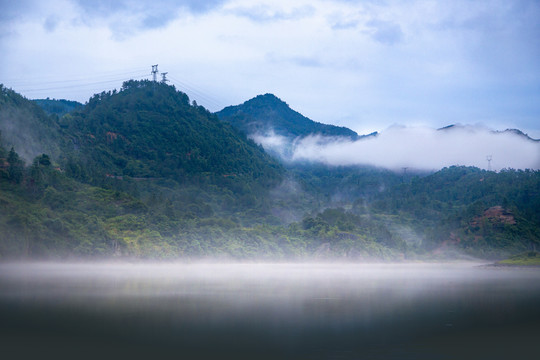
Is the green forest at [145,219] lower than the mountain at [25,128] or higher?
lower

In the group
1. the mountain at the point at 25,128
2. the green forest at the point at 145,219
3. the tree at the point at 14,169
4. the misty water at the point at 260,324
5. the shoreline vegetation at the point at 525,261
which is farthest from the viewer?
the mountain at the point at 25,128

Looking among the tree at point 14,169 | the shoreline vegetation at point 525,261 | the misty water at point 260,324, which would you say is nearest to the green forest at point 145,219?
the tree at point 14,169

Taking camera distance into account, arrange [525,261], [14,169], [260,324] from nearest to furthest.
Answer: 1. [260,324]
2. [14,169]
3. [525,261]

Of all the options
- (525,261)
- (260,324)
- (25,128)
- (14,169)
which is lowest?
(525,261)

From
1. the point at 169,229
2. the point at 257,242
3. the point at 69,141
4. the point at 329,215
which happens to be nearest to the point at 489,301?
the point at 169,229

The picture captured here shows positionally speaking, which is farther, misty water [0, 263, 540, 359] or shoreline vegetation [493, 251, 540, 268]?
shoreline vegetation [493, 251, 540, 268]

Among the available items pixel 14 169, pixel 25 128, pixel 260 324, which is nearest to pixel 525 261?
pixel 14 169

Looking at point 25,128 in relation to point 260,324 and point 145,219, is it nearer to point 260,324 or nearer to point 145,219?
point 145,219

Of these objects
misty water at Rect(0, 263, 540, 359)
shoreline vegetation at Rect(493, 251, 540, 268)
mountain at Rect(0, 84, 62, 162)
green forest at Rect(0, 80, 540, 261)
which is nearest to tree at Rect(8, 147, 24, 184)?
green forest at Rect(0, 80, 540, 261)

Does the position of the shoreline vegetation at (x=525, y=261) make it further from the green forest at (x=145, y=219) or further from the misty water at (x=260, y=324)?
the misty water at (x=260, y=324)

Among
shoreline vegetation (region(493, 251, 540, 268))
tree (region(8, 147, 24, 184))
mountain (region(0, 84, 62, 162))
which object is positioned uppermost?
mountain (region(0, 84, 62, 162))

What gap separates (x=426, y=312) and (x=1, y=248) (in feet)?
227

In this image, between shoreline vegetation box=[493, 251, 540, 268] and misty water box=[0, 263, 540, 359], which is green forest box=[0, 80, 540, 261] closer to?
shoreline vegetation box=[493, 251, 540, 268]

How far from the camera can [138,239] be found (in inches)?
4286
